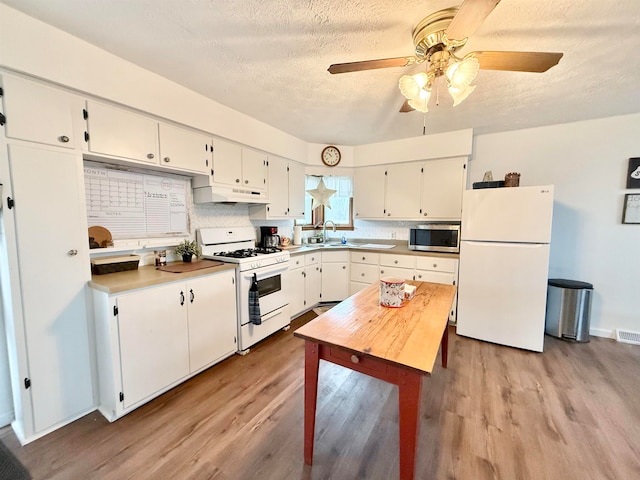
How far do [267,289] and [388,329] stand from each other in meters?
1.64

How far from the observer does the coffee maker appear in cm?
332

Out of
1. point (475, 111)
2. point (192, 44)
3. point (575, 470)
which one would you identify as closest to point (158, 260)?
point (192, 44)

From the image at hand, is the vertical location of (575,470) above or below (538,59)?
below

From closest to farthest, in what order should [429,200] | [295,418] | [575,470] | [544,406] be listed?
[575,470]
[295,418]
[544,406]
[429,200]

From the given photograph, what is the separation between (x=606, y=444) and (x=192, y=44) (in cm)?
343

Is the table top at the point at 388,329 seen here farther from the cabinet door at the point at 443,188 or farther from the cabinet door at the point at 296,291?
the cabinet door at the point at 443,188

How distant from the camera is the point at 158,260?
229cm

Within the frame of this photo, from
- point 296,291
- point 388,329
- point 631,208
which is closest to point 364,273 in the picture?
point 296,291

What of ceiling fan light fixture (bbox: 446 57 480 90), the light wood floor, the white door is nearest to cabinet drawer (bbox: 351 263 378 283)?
the light wood floor

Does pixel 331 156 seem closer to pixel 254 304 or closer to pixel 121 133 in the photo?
pixel 254 304

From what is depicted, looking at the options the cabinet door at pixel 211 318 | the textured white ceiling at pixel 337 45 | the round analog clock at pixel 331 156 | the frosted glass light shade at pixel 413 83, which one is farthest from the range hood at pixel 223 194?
the frosted glass light shade at pixel 413 83

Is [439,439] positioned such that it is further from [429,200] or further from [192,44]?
[192,44]

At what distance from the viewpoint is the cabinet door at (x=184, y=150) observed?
83.2 inches

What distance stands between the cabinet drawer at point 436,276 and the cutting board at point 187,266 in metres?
2.31
